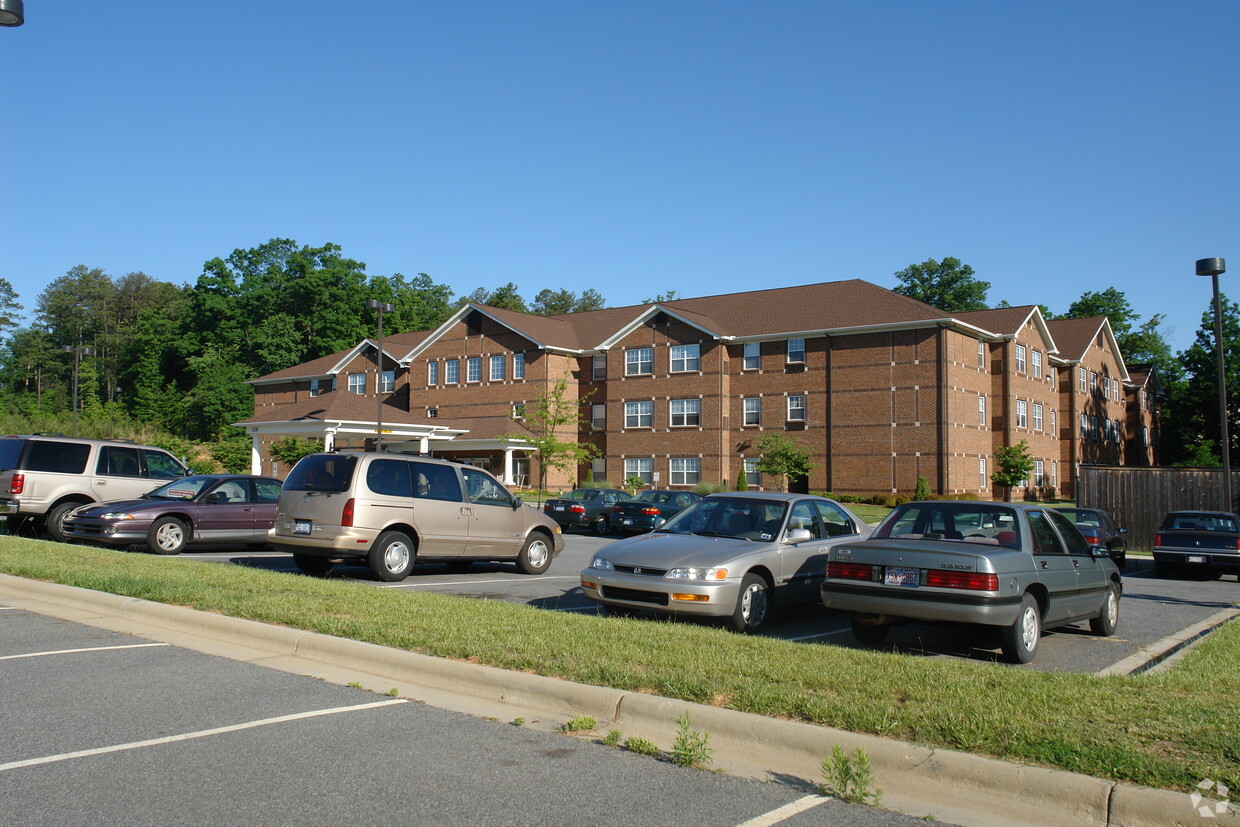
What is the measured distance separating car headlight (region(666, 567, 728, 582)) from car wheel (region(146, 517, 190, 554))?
10.7 metres

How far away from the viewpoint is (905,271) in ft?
320

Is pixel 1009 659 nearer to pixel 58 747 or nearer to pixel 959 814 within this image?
pixel 959 814

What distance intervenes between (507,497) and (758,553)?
6.15 metres

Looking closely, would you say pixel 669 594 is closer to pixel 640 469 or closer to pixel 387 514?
pixel 387 514

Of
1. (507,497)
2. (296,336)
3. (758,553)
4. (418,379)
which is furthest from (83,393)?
(758,553)

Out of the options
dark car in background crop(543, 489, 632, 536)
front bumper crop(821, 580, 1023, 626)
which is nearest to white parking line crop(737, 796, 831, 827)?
front bumper crop(821, 580, 1023, 626)

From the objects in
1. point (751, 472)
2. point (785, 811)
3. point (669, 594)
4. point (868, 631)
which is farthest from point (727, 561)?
point (751, 472)

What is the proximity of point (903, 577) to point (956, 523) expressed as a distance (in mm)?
1312

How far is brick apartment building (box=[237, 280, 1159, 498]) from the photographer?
46.5m

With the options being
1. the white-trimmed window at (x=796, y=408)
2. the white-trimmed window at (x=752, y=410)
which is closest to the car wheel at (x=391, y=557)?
the white-trimmed window at (x=796, y=408)

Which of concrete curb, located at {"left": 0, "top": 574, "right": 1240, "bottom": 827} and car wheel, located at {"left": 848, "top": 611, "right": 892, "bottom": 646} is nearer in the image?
concrete curb, located at {"left": 0, "top": 574, "right": 1240, "bottom": 827}

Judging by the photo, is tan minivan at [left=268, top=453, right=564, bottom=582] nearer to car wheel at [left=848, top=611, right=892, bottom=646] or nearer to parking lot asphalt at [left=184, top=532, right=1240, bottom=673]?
parking lot asphalt at [left=184, top=532, right=1240, bottom=673]

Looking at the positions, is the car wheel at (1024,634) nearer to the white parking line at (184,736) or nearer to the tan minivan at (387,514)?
the white parking line at (184,736)

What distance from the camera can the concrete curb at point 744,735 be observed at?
190 inches
